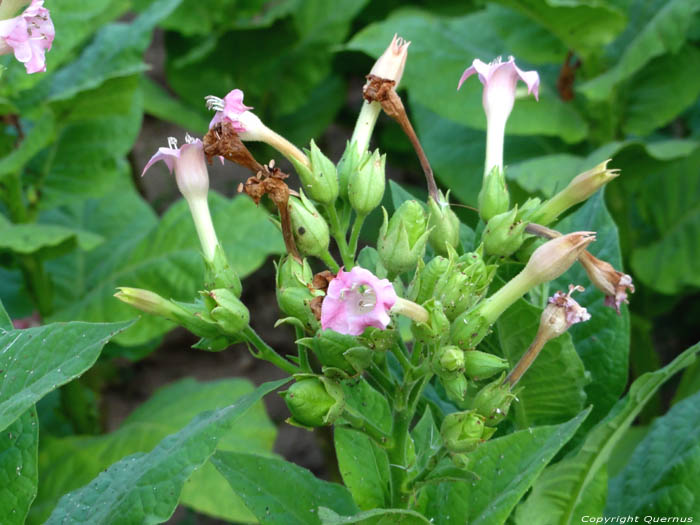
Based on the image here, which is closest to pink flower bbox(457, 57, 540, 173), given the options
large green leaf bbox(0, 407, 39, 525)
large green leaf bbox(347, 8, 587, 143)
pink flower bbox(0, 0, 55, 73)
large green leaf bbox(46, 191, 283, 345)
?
pink flower bbox(0, 0, 55, 73)

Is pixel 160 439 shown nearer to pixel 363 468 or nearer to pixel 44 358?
pixel 363 468

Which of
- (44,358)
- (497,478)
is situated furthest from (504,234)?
(44,358)

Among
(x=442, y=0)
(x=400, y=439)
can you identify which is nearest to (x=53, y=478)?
(x=400, y=439)

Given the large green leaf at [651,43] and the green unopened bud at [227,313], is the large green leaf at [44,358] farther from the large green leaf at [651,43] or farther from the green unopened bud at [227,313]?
the large green leaf at [651,43]

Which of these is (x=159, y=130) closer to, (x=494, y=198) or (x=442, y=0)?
(x=442, y=0)

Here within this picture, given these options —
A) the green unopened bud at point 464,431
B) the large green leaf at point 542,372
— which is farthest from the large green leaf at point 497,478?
the large green leaf at point 542,372

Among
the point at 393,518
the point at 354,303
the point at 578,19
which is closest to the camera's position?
the point at 354,303
